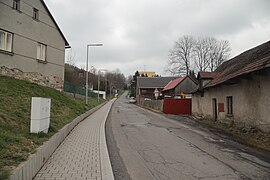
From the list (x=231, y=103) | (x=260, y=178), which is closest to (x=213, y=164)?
(x=260, y=178)

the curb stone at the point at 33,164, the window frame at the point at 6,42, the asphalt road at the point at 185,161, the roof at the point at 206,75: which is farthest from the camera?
the roof at the point at 206,75

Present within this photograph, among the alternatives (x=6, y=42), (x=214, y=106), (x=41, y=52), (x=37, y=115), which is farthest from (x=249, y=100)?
(x=41, y=52)

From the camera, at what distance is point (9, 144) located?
6.04 m

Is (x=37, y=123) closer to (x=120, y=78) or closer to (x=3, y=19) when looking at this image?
(x=3, y=19)

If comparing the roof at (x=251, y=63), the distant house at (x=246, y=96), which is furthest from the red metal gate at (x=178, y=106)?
the roof at (x=251, y=63)

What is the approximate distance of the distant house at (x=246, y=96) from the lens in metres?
12.0

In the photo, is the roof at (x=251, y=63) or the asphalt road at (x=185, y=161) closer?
the asphalt road at (x=185, y=161)

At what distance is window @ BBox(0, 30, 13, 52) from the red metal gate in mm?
18923

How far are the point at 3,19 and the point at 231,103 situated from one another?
16303mm

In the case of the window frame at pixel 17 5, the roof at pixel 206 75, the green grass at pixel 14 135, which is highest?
the window frame at pixel 17 5

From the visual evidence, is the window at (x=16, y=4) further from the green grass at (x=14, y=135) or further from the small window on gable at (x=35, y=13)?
the green grass at (x=14, y=135)

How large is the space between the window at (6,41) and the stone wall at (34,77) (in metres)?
1.42

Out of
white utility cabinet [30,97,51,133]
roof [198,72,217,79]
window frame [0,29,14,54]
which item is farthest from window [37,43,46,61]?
white utility cabinet [30,97,51,133]

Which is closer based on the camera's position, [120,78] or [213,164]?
[213,164]
